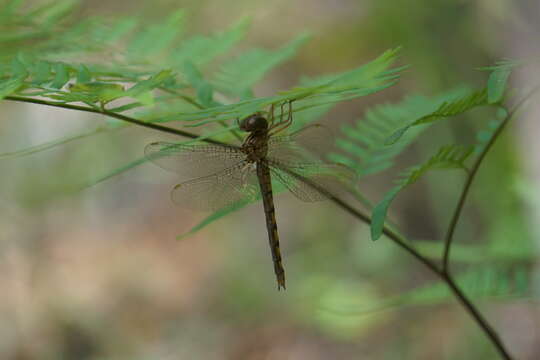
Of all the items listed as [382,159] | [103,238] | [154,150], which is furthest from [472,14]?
[103,238]

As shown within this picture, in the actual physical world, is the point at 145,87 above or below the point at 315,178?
above

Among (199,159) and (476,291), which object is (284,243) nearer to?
(476,291)

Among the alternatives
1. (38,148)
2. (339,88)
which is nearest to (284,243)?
(38,148)

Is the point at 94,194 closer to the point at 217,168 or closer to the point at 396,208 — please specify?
the point at 396,208

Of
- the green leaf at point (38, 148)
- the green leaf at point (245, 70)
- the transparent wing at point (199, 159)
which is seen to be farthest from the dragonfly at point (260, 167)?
the green leaf at point (38, 148)

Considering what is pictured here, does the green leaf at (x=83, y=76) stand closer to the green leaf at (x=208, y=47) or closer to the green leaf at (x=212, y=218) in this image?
the green leaf at (x=212, y=218)
